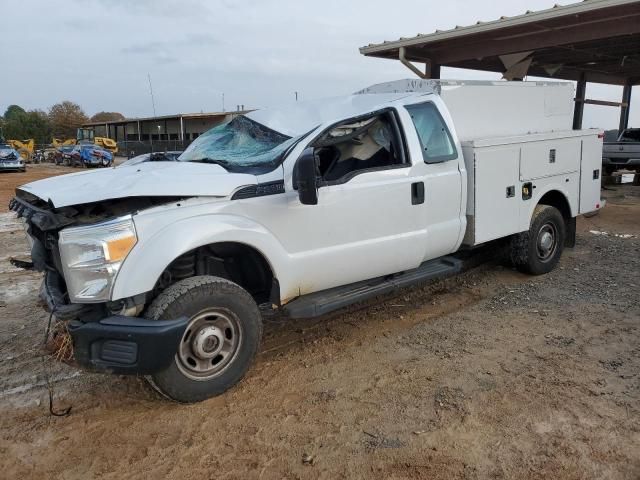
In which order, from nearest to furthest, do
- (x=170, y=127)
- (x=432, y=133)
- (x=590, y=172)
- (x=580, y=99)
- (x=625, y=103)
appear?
(x=432, y=133), (x=590, y=172), (x=580, y=99), (x=625, y=103), (x=170, y=127)

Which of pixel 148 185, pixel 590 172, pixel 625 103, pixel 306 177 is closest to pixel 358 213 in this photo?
pixel 306 177

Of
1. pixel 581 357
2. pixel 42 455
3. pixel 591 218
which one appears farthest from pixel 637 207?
pixel 42 455

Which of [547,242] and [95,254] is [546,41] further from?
[95,254]

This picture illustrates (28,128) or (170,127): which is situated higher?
(28,128)

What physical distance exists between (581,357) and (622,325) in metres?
0.91

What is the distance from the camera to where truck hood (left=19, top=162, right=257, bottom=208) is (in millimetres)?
3314

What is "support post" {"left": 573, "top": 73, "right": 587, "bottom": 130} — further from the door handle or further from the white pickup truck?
the door handle

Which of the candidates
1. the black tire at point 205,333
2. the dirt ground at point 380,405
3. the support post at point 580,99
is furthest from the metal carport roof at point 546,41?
the black tire at point 205,333

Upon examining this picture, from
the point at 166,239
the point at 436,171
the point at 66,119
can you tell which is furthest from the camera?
the point at 66,119

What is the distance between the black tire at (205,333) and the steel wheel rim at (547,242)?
12.9 feet

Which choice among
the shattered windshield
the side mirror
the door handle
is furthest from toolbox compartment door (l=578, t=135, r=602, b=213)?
the side mirror

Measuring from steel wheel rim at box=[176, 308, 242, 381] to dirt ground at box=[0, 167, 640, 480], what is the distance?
0.24 metres

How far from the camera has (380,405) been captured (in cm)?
358

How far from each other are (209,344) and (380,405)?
1.19 meters
